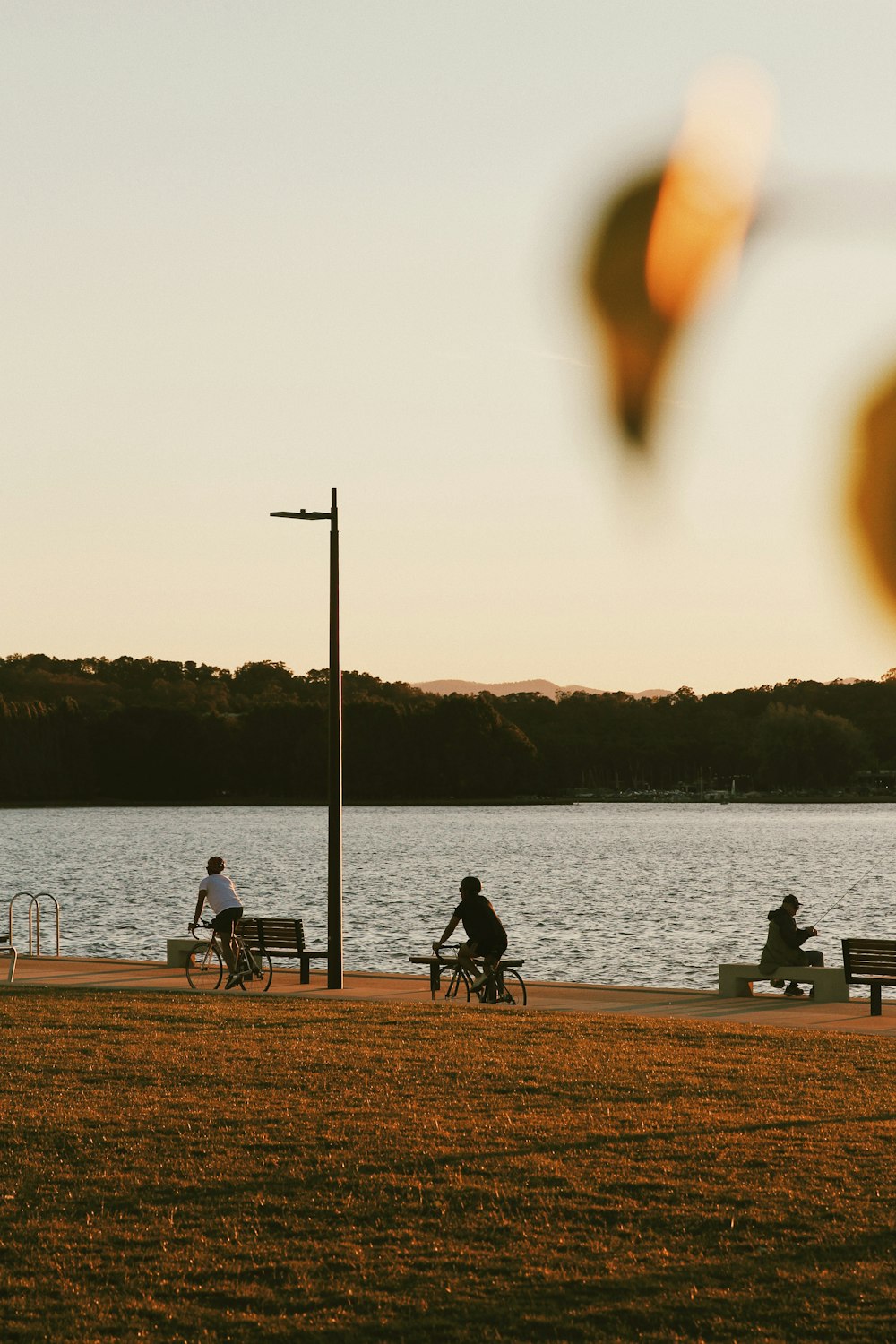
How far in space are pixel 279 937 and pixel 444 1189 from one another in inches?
565

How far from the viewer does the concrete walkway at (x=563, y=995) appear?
17719 millimetres

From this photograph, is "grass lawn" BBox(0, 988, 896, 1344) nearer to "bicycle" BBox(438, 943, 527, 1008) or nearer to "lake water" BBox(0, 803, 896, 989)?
"bicycle" BBox(438, 943, 527, 1008)

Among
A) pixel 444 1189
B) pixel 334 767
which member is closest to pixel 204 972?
pixel 334 767

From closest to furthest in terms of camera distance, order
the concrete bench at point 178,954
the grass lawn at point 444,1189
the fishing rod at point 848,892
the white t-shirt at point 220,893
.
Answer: the grass lawn at point 444,1189 < the white t-shirt at point 220,893 < the concrete bench at point 178,954 < the fishing rod at point 848,892

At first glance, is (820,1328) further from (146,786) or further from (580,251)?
(146,786)

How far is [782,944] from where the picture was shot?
19812mm

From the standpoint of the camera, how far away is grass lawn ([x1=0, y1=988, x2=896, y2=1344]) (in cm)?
663

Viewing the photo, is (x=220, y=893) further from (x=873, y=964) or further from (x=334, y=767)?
(x=873, y=964)

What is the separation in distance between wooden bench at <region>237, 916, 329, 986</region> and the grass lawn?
715 centimetres

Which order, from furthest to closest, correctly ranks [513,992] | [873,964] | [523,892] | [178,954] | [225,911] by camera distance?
[523,892]
[178,954]
[513,992]
[225,911]
[873,964]

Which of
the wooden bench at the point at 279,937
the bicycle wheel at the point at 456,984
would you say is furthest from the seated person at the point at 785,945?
the wooden bench at the point at 279,937

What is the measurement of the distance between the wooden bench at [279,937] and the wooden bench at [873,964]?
732 cm

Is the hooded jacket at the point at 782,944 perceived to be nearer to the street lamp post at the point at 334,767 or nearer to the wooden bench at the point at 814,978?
the wooden bench at the point at 814,978

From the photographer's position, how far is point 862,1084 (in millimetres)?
12617
